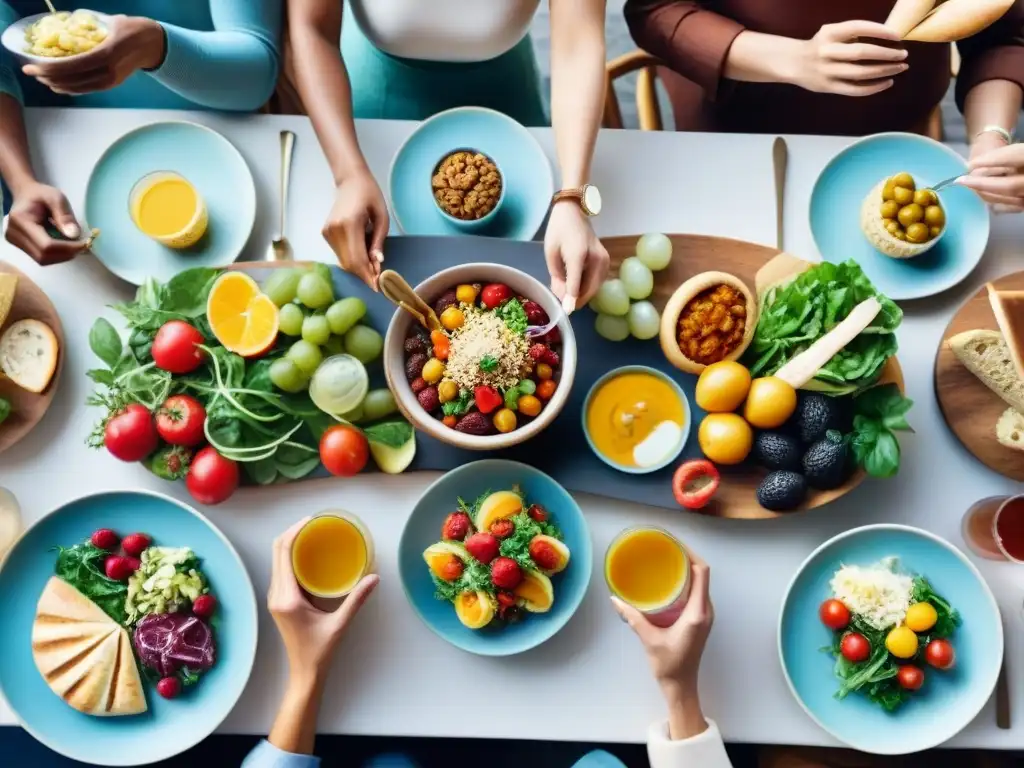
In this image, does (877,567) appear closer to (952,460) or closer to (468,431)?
(952,460)

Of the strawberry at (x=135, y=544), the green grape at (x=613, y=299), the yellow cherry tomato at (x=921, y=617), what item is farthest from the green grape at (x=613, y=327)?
the strawberry at (x=135, y=544)

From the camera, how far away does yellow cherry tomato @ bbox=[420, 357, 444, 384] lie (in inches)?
46.4

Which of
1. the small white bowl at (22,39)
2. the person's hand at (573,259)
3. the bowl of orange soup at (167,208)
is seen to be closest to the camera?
the small white bowl at (22,39)

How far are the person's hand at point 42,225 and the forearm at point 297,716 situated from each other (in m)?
0.83

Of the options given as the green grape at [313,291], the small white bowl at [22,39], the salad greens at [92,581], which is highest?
the small white bowl at [22,39]

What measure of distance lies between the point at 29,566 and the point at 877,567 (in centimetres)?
143

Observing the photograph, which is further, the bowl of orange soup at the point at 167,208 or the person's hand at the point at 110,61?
the bowl of orange soup at the point at 167,208

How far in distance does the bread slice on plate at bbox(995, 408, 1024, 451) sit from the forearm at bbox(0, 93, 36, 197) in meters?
1.77

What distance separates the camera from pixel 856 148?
141cm

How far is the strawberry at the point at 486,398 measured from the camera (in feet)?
3.82

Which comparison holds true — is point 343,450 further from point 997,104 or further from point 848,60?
point 997,104

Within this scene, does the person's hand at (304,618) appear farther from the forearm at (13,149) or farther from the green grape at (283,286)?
the forearm at (13,149)

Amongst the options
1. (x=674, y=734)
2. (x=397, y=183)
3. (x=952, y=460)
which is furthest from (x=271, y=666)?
(x=952, y=460)

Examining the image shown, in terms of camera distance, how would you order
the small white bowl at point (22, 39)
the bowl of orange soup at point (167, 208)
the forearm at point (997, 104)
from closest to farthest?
the small white bowl at point (22, 39)
the bowl of orange soup at point (167, 208)
the forearm at point (997, 104)
